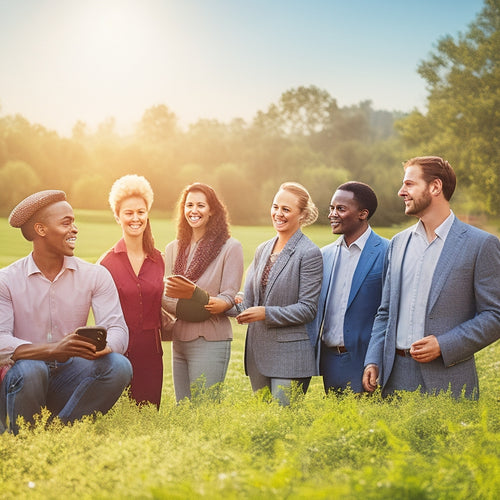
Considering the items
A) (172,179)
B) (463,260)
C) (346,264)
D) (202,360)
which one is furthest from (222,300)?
(172,179)

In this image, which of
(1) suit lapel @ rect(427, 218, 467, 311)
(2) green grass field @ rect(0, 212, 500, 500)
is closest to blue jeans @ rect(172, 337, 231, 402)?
(2) green grass field @ rect(0, 212, 500, 500)

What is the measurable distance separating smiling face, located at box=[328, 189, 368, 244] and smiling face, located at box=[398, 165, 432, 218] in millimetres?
544

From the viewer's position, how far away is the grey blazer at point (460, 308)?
178 inches

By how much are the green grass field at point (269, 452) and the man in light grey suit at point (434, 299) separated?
Result: 0.23 metres

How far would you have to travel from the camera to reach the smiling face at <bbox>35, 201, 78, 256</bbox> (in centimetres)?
490

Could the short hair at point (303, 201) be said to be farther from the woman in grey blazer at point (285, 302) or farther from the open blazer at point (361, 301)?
the open blazer at point (361, 301)

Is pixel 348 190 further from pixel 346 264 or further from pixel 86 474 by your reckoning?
pixel 86 474

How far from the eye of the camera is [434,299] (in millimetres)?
4652

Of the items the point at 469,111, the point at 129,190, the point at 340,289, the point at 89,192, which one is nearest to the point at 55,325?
the point at 129,190

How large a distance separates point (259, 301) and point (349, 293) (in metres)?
0.68

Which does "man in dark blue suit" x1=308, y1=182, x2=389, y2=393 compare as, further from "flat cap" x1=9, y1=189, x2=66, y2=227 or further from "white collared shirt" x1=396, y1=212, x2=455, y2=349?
"flat cap" x1=9, y1=189, x2=66, y2=227

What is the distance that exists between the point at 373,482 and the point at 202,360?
279 centimetres

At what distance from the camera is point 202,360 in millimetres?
5480

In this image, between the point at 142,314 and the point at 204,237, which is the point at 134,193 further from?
the point at 142,314
